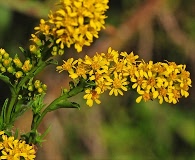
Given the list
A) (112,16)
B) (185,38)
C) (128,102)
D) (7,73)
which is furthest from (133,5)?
(7,73)

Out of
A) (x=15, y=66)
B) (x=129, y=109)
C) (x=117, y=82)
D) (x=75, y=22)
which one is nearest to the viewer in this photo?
(x=75, y=22)

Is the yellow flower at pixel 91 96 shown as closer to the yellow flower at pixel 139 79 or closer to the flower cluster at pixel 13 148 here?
the yellow flower at pixel 139 79

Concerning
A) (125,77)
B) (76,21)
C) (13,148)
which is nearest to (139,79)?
(125,77)

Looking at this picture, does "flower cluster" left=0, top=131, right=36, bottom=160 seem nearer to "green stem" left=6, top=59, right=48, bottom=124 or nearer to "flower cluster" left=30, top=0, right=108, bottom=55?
"green stem" left=6, top=59, right=48, bottom=124

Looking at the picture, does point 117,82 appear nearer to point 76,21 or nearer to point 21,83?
point 76,21

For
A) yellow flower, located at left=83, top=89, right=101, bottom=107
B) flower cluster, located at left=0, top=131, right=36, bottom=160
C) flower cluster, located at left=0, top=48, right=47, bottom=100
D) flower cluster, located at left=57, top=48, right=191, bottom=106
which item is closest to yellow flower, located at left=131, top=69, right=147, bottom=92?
flower cluster, located at left=57, top=48, right=191, bottom=106

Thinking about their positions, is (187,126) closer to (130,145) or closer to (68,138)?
(130,145)

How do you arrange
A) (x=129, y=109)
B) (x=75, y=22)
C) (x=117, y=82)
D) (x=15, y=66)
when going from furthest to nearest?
(x=129, y=109) → (x=15, y=66) → (x=117, y=82) → (x=75, y=22)
